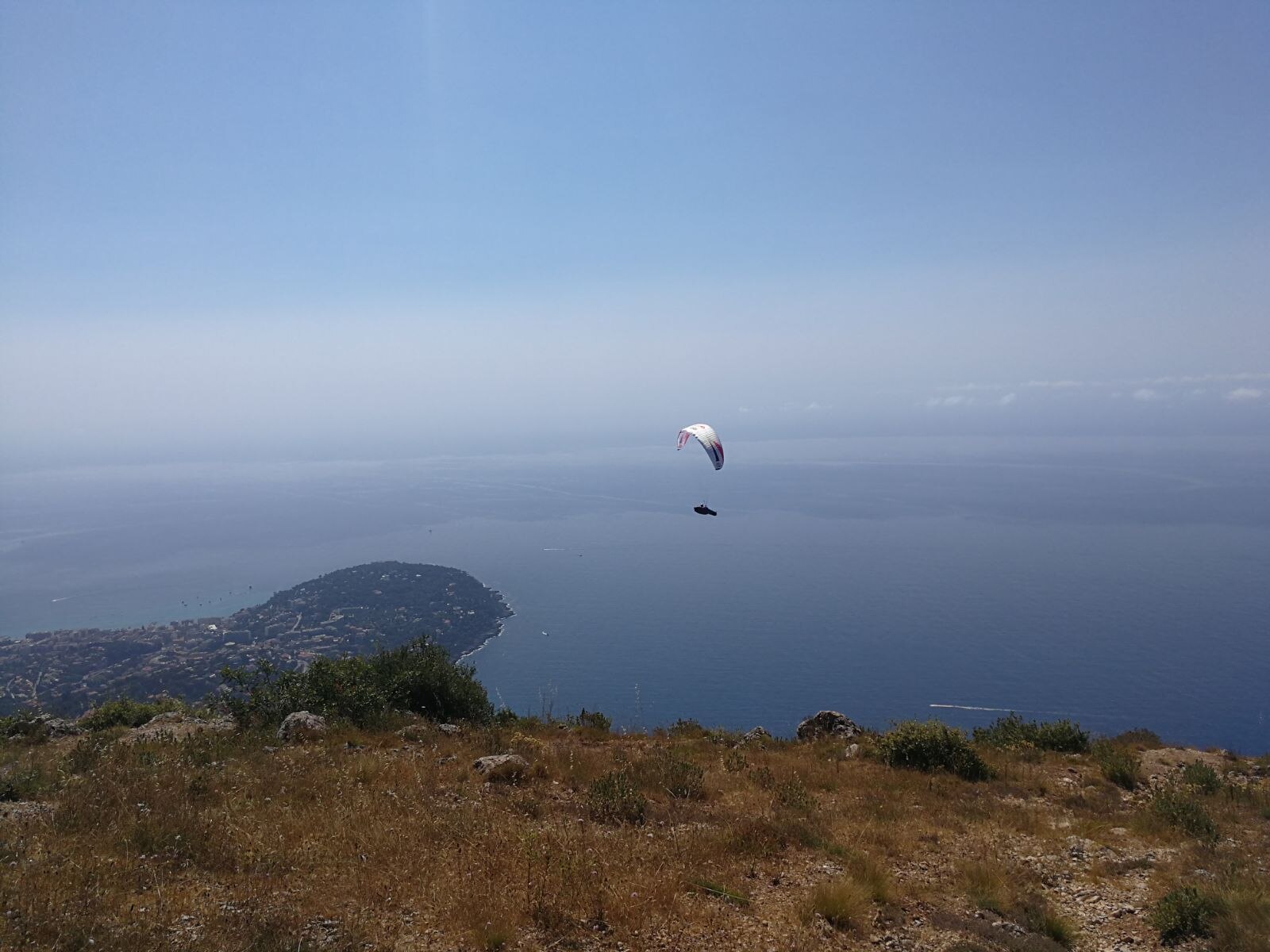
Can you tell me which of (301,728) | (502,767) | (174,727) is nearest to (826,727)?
Answer: (502,767)

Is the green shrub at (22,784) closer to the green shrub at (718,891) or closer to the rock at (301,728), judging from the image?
the rock at (301,728)

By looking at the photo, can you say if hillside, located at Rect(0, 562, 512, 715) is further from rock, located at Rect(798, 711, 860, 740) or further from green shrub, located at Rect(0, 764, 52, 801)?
green shrub, located at Rect(0, 764, 52, 801)

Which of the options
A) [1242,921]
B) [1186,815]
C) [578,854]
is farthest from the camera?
[1186,815]

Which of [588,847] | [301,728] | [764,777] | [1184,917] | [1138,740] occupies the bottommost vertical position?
[1138,740]

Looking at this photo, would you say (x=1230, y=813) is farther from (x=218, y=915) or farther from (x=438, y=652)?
(x=438, y=652)

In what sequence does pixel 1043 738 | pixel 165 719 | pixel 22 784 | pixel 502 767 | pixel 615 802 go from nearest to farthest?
pixel 22 784 < pixel 615 802 < pixel 502 767 < pixel 165 719 < pixel 1043 738

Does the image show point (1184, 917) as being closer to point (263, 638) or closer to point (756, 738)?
point (756, 738)
